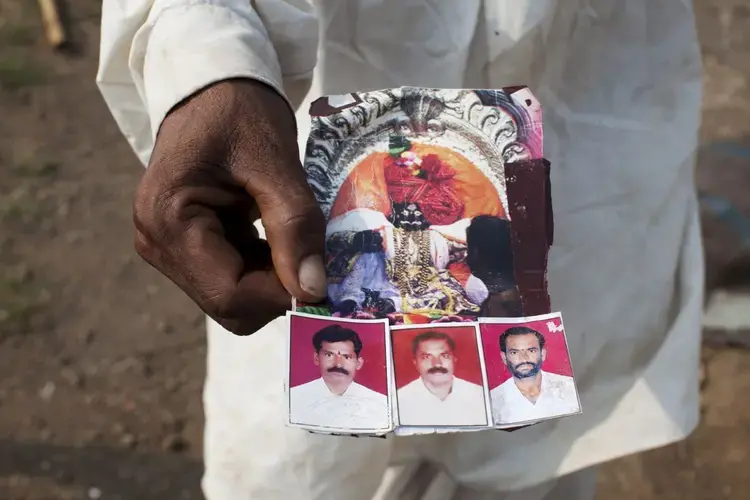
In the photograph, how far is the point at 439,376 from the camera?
0.50 meters

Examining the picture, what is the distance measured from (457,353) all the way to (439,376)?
21 mm

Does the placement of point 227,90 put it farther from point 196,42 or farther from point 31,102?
point 31,102

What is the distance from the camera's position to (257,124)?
507mm

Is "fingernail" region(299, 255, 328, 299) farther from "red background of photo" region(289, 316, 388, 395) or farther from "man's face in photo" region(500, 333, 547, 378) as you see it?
"man's face in photo" region(500, 333, 547, 378)

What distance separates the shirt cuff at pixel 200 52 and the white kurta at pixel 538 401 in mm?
265

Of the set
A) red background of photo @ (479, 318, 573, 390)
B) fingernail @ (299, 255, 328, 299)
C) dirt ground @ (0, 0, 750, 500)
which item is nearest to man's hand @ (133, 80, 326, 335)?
fingernail @ (299, 255, 328, 299)

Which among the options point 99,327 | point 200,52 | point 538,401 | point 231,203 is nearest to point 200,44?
point 200,52

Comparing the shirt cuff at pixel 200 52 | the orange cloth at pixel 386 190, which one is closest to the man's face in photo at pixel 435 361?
the orange cloth at pixel 386 190

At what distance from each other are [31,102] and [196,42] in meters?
1.64

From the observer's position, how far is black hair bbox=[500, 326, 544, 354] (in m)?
0.51

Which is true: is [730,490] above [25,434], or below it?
below

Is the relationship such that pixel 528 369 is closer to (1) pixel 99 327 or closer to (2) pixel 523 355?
(2) pixel 523 355

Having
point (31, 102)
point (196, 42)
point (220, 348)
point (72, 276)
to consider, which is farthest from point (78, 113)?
point (196, 42)

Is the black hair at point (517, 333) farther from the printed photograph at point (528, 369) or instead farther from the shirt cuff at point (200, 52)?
the shirt cuff at point (200, 52)
